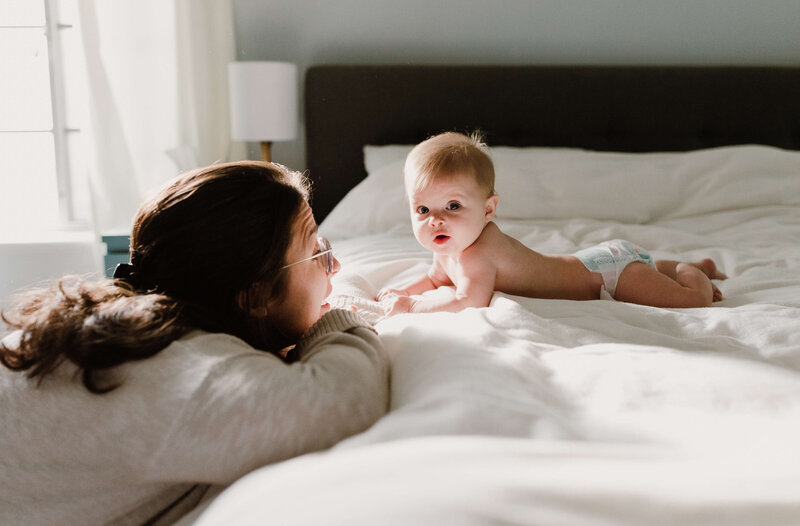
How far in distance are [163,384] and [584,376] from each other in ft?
1.66

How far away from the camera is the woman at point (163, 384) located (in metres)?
0.66

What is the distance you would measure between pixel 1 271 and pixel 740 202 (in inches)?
117

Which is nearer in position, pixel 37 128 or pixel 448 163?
pixel 448 163

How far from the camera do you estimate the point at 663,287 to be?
1347 millimetres

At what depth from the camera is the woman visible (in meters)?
0.66

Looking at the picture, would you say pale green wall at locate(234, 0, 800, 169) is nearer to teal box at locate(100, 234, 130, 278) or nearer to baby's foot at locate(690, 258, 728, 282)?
teal box at locate(100, 234, 130, 278)

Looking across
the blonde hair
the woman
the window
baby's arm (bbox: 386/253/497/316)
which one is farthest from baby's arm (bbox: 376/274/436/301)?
the window


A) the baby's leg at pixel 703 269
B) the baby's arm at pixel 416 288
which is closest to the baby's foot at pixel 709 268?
the baby's leg at pixel 703 269

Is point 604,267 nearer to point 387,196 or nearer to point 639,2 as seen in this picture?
point 387,196

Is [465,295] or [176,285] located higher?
[176,285]

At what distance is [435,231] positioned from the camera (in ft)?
4.39

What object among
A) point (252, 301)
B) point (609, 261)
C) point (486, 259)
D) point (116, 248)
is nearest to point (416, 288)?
point (486, 259)

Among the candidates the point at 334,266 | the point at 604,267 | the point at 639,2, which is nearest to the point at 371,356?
the point at 334,266

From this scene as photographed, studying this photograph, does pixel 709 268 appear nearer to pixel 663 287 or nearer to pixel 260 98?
pixel 663 287
